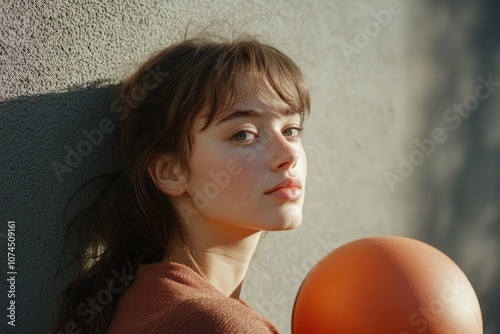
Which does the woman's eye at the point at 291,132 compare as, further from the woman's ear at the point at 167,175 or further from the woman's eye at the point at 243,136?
the woman's ear at the point at 167,175

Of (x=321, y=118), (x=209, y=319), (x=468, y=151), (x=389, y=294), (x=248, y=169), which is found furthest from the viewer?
(x=468, y=151)

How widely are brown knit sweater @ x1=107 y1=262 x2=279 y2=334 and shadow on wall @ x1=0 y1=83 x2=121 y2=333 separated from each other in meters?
0.27

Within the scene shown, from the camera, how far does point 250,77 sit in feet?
7.42

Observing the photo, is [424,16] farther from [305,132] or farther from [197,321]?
[197,321]

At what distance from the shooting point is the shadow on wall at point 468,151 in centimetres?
402

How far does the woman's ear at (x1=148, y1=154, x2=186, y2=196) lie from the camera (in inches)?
90.1

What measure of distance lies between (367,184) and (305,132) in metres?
0.53

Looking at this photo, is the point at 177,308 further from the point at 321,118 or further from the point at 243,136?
the point at 321,118

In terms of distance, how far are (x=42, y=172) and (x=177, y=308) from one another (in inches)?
25.5

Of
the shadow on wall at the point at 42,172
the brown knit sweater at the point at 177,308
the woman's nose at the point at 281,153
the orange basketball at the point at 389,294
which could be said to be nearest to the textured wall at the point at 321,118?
the shadow on wall at the point at 42,172

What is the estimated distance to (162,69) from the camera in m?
2.37

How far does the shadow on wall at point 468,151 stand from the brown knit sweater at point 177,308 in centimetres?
211

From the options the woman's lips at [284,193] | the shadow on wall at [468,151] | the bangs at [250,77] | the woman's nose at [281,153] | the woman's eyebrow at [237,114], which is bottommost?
the shadow on wall at [468,151]

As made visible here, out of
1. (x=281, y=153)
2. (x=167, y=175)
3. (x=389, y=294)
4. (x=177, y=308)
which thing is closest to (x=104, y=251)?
(x=167, y=175)
